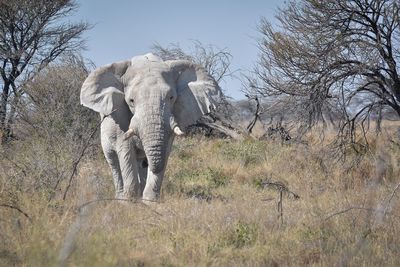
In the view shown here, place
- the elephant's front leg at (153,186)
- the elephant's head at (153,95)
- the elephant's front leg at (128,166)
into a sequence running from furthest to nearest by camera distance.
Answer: the elephant's front leg at (128,166) → the elephant's front leg at (153,186) → the elephant's head at (153,95)

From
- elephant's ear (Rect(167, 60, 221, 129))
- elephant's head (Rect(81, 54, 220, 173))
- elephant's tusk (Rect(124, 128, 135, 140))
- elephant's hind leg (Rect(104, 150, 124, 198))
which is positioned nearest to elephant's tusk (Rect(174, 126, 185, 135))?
elephant's head (Rect(81, 54, 220, 173))

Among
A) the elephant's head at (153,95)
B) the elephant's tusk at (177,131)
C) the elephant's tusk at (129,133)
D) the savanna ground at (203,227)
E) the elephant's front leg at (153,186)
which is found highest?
the elephant's head at (153,95)

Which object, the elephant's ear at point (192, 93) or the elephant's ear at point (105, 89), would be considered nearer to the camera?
the elephant's ear at point (105, 89)

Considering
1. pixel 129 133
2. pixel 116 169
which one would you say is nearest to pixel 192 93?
pixel 129 133

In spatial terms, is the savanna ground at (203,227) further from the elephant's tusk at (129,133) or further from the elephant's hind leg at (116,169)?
the elephant's tusk at (129,133)

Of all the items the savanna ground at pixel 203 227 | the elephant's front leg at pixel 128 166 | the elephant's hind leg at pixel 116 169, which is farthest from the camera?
the elephant's hind leg at pixel 116 169

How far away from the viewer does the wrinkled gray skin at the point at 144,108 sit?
7334mm

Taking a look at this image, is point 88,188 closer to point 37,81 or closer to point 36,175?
point 36,175

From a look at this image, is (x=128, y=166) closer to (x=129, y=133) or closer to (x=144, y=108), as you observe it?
(x=129, y=133)

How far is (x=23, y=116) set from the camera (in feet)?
43.6

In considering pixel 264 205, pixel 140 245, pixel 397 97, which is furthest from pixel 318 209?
pixel 397 97

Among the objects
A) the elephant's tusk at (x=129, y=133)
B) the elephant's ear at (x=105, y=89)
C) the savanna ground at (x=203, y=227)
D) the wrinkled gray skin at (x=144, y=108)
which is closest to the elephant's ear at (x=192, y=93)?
the wrinkled gray skin at (x=144, y=108)

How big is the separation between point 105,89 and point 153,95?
843 millimetres

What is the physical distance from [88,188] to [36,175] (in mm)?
648
